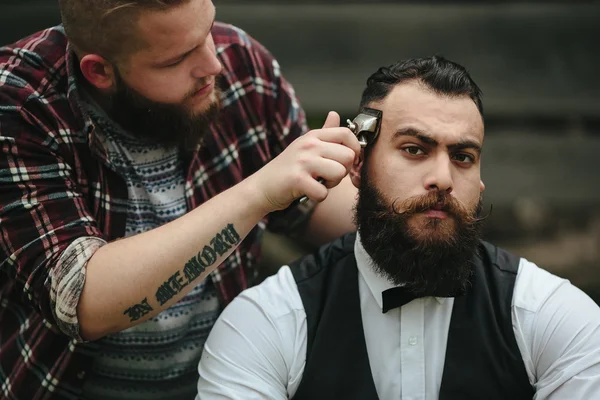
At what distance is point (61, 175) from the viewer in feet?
7.86

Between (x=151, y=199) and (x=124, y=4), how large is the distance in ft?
1.94

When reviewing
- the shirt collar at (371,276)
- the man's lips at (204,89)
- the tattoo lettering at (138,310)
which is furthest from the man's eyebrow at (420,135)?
the tattoo lettering at (138,310)

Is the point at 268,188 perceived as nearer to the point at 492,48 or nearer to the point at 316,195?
the point at 316,195

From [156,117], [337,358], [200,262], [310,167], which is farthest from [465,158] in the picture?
[156,117]

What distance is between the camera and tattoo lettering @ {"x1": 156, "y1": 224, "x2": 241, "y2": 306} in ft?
7.39

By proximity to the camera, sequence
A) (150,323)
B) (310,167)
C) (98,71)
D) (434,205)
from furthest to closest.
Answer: (150,323) < (98,71) < (434,205) < (310,167)

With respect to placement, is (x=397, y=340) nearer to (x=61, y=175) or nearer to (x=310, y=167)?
(x=310, y=167)

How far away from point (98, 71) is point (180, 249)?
59 centimetres

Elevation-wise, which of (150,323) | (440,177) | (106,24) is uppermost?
(106,24)

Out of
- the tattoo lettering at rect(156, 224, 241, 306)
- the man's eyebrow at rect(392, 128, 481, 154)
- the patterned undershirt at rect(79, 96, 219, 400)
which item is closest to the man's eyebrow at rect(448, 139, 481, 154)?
the man's eyebrow at rect(392, 128, 481, 154)

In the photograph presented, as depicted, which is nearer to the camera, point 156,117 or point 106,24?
point 106,24

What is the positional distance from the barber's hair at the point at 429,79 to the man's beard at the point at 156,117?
47 cm

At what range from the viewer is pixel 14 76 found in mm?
2410

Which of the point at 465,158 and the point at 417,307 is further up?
the point at 465,158
